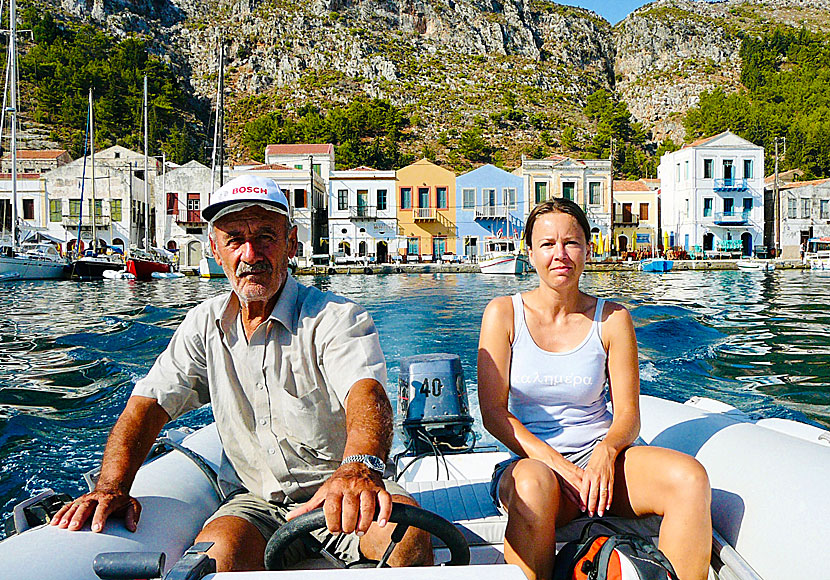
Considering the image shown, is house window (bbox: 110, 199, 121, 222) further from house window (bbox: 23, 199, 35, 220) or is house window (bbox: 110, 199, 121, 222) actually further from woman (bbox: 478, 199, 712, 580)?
woman (bbox: 478, 199, 712, 580)

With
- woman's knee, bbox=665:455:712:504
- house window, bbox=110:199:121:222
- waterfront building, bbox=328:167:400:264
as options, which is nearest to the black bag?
A: woman's knee, bbox=665:455:712:504

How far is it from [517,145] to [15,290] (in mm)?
58594

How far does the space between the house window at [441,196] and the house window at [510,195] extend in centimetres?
363

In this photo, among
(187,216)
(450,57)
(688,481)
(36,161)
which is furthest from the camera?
(450,57)

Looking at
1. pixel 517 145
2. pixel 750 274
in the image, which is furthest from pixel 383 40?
pixel 750 274

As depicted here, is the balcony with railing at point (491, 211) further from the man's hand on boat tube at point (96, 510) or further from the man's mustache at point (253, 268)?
the man's hand on boat tube at point (96, 510)

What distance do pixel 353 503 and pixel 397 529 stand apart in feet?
0.50

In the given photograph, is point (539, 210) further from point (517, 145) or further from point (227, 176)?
point (517, 145)

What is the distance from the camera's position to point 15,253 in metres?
24.9

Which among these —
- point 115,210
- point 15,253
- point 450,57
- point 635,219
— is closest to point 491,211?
point 635,219

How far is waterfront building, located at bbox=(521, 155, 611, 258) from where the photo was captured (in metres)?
39.2

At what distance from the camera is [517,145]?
234 feet

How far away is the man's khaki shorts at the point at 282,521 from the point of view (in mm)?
1839

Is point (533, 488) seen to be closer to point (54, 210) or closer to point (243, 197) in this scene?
point (243, 197)
